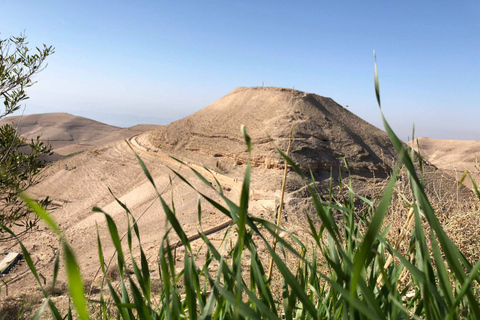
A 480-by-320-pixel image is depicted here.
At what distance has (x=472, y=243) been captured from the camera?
137 inches

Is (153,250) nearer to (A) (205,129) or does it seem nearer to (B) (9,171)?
(B) (9,171)

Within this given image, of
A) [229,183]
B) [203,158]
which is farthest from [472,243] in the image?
[203,158]

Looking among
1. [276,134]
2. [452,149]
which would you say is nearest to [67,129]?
[276,134]

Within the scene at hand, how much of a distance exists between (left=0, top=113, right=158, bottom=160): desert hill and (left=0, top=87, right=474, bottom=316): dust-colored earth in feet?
75.0

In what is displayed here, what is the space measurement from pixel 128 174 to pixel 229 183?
4.10 m

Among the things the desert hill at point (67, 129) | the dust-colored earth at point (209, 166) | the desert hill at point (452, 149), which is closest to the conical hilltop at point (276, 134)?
the dust-colored earth at point (209, 166)

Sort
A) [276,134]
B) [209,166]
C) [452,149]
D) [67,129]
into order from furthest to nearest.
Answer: [67,129], [452,149], [276,134], [209,166]

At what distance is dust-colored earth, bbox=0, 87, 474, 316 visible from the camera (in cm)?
868

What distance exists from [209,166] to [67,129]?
114 ft

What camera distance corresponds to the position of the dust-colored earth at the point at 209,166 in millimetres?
8680

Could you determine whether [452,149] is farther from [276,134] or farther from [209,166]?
[209,166]

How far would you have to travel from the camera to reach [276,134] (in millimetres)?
11148

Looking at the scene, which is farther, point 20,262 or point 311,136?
point 311,136

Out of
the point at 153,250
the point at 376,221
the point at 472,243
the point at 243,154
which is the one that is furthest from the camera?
the point at 243,154
